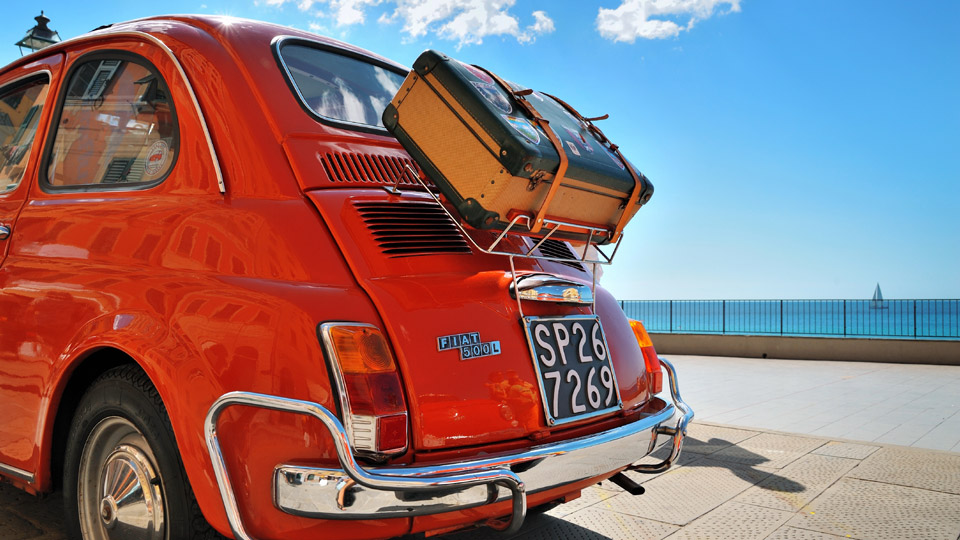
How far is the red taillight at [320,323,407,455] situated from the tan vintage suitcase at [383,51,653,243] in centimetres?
56

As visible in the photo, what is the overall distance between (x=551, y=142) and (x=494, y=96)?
0.27m

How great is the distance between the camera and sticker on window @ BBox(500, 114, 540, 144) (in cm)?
232

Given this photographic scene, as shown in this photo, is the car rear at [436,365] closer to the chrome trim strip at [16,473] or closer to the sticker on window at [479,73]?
the sticker on window at [479,73]

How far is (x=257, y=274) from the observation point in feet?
7.25

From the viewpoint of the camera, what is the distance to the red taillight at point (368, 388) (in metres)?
1.99

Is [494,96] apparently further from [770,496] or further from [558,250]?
[770,496]

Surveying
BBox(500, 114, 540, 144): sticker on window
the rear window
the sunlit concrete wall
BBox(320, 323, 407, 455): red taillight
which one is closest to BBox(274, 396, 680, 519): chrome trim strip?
BBox(320, 323, 407, 455): red taillight

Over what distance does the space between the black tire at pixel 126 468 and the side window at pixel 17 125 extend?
1410 mm

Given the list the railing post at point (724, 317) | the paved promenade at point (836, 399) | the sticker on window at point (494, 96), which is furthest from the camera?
the railing post at point (724, 317)

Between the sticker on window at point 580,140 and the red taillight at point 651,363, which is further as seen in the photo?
the red taillight at point 651,363

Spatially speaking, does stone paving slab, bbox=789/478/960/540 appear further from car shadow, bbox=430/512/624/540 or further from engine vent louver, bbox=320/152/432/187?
engine vent louver, bbox=320/152/432/187

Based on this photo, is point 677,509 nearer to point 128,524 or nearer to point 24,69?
point 128,524

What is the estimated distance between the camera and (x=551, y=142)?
2404mm

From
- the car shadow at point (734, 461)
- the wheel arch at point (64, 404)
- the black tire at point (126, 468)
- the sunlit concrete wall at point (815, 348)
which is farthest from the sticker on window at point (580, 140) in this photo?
the sunlit concrete wall at point (815, 348)
